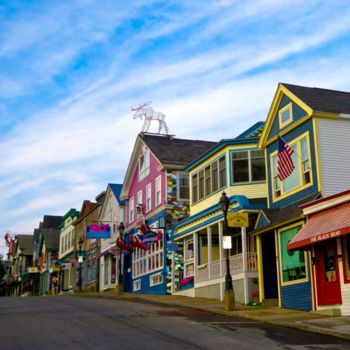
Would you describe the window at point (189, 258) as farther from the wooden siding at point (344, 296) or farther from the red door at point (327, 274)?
the wooden siding at point (344, 296)

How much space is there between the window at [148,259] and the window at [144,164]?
5.17m

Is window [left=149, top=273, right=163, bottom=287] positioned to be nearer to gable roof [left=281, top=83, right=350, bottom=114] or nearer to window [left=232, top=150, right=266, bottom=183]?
window [left=232, top=150, right=266, bottom=183]

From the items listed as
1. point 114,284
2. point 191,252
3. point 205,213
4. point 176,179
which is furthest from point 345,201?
point 114,284

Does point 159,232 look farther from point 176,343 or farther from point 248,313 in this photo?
point 176,343

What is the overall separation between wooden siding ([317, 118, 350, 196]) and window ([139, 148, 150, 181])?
19.2m

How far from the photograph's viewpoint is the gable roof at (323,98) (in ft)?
72.9

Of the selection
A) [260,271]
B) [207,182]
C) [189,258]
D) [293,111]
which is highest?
[293,111]

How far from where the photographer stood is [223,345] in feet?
41.5

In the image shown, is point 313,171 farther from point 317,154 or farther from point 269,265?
point 269,265

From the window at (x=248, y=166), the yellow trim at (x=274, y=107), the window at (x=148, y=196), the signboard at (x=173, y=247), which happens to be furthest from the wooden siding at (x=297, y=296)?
the window at (x=148, y=196)

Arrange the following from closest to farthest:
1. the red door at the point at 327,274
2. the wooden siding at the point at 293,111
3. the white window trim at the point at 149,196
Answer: the red door at the point at 327,274 < the wooden siding at the point at 293,111 < the white window trim at the point at 149,196

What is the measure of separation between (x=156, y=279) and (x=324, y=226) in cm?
1896

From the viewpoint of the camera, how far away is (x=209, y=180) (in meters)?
30.0

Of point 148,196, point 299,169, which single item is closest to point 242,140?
point 299,169
